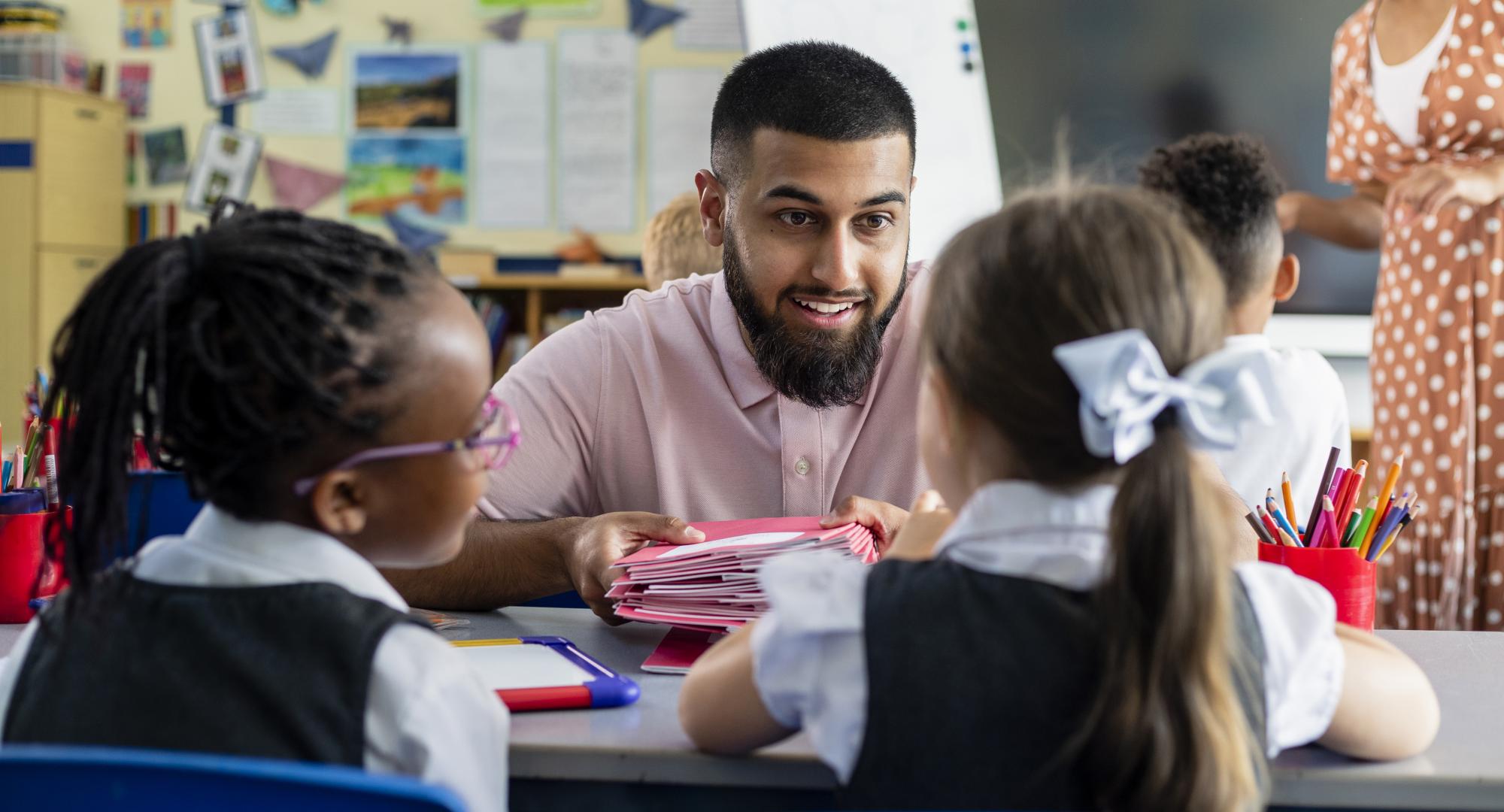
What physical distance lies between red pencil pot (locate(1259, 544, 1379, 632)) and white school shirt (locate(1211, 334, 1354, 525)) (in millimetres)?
462

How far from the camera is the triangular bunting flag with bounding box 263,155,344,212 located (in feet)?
14.3

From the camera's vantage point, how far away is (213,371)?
810 mm

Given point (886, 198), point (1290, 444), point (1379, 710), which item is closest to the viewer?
point (1379, 710)

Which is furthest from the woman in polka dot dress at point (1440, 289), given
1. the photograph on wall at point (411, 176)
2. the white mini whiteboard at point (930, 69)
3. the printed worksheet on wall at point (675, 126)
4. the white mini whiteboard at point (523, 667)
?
the photograph on wall at point (411, 176)

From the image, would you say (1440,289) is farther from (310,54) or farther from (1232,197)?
(310,54)

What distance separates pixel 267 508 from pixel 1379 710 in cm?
74

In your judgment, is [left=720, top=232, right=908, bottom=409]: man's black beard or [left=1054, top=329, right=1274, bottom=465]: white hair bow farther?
[left=720, top=232, right=908, bottom=409]: man's black beard

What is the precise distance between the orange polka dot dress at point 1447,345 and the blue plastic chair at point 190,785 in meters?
2.16

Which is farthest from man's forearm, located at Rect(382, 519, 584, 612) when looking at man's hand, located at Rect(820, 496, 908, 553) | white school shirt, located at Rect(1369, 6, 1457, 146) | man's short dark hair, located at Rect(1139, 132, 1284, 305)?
white school shirt, located at Rect(1369, 6, 1457, 146)

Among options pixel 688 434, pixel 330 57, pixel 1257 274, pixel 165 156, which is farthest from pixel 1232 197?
pixel 165 156

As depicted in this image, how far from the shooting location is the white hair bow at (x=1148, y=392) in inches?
28.9

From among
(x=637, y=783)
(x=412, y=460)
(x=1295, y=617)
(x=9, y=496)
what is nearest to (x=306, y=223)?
(x=412, y=460)

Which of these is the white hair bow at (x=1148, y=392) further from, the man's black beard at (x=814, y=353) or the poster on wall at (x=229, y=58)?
the poster on wall at (x=229, y=58)

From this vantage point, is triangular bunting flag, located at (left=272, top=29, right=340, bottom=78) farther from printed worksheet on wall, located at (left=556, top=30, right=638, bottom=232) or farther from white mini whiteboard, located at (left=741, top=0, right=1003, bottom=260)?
white mini whiteboard, located at (left=741, top=0, right=1003, bottom=260)
